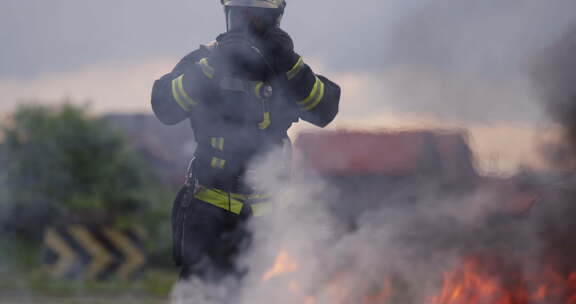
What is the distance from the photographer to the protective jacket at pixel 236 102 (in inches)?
171

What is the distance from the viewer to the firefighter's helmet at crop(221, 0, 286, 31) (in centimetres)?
433

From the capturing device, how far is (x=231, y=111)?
4395 millimetres

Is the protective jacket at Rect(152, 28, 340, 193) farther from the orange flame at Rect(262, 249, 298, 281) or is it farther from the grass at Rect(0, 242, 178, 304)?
the grass at Rect(0, 242, 178, 304)

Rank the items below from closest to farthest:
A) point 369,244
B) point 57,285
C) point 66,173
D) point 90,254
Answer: point 369,244 < point 57,285 < point 90,254 < point 66,173

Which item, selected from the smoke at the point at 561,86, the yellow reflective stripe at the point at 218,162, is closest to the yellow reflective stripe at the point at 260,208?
the yellow reflective stripe at the point at 218,162

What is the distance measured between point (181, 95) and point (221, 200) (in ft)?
2.05

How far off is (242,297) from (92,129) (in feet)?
83.5

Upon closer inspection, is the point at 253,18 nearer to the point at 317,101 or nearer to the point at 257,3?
the point at 257,3

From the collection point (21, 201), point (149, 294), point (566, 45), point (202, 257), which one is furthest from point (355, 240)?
point (21, 201)

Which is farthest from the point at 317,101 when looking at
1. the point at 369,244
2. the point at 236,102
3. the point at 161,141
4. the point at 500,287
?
the point at 161,141

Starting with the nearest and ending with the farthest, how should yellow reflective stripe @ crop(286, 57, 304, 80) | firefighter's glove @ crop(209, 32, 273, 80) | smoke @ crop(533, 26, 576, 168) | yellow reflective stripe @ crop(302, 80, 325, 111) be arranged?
firefighter's glove @ crop(209, 32, 273, 80) → yellow reflective stripe @ crop(286, 57, 304, 80) → yellow reflective stripe @ crop(302, 80, 325, 111) → smoke @ crop(533, 26, 576, 168)

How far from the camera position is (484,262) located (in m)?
4.99

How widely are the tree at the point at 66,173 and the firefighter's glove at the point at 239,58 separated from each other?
15.0m

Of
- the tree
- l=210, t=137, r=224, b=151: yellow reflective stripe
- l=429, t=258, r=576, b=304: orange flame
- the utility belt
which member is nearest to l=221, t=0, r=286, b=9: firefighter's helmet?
l=210, t=137, r=224, b=151: yellow reflective stripe
